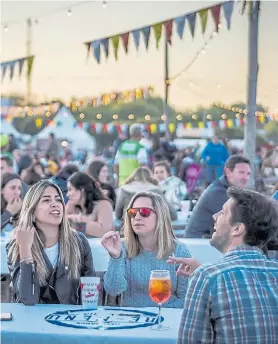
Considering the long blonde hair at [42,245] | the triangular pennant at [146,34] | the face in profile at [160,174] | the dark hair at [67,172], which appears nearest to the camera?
the long blonde hair at [42,245]

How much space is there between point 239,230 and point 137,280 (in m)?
1.62

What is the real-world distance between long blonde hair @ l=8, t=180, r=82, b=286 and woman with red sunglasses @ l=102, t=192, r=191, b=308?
0.19 m

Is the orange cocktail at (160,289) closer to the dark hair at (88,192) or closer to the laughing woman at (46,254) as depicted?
the laughing woman at (46,254)

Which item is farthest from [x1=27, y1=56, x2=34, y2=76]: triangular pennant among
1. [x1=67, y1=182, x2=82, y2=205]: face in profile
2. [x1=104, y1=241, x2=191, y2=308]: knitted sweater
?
[x1=104, y1=241, x2=191, y2=308]: knitted sweater

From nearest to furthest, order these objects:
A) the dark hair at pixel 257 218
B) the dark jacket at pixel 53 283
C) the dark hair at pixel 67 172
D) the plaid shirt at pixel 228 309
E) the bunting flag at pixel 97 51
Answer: the plaid shirt at pixel 228 309 < the dark hair at pixel 257 218 < the dark jacket at pixel 53 283 < the dark hair at pixel 67 172 < the bunting flag at pixel 97 51

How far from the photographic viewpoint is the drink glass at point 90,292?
143 inches

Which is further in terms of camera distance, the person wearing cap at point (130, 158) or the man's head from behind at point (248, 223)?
the person wearing cap at point (130, 158)

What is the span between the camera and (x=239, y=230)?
2641 millimetres

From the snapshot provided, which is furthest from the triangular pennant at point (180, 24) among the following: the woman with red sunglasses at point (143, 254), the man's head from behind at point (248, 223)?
the man's head from behind at point (248, 223)

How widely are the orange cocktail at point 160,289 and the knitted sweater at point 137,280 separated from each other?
711 millimetres

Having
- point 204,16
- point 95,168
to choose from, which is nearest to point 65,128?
point 204,16

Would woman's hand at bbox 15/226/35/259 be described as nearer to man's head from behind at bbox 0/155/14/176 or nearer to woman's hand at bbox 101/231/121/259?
woman's hand at bbox 101/231/121/259

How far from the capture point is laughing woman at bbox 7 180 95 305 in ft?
12.9

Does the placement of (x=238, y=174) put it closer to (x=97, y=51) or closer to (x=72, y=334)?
(x=72, y=334)
